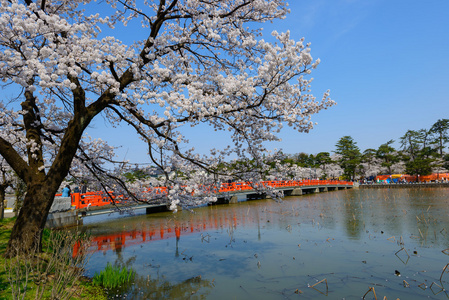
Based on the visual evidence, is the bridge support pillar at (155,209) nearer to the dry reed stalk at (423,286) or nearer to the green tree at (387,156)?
the dry reed stalk at (423,286)

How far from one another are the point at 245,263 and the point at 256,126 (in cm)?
470

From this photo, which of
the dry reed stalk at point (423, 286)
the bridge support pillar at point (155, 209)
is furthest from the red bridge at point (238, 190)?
the bridge support pillar at point (155, 209)

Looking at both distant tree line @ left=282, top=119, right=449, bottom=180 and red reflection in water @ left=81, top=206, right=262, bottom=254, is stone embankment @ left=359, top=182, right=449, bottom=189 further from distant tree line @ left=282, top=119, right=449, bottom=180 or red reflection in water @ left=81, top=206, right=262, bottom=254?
red reflection in water @ left=81, top=206, right=262, bottom=254

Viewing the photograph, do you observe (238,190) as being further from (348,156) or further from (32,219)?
(348,156)

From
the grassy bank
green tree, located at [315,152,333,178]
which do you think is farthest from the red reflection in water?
green tree, located at [315,152,333,178]

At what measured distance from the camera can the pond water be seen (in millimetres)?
6922

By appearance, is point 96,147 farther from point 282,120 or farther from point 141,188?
point 282,120

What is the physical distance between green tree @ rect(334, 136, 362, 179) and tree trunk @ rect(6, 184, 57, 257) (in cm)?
5915

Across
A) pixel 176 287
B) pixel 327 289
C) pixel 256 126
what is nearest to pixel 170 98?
pixel 256 126

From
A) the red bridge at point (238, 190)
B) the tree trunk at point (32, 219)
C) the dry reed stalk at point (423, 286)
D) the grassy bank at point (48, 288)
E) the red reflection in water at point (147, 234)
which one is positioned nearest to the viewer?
the grassy bank at point (48, 288)

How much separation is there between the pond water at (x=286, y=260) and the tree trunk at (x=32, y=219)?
2.25 meters

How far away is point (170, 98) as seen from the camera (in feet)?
18.0

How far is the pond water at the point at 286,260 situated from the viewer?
6922 mm

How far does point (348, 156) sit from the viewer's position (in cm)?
6122
